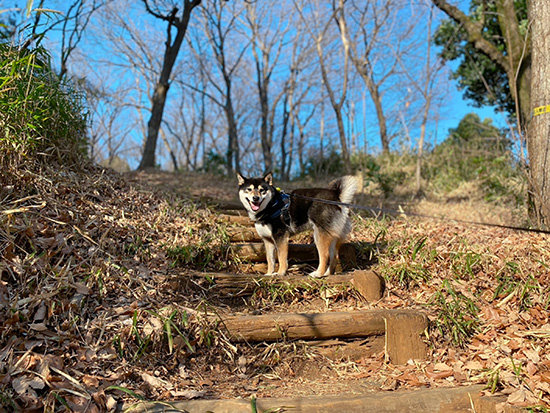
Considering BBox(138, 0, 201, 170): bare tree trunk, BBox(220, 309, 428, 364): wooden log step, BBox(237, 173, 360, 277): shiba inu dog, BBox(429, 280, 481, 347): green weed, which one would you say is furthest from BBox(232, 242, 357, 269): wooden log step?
BBox(138, 0, 201, 170): bare tree trunk

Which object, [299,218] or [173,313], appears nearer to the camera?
[173,313]

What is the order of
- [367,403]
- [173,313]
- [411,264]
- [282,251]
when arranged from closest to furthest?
[367,403]
[173,313]
[411,264]
[282,251]

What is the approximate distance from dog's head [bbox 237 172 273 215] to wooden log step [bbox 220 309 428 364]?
4.22 ft

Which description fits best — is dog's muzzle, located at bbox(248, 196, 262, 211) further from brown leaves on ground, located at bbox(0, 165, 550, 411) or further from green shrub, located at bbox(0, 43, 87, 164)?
green shrub, located at bbox(0, 43, 87, 164)

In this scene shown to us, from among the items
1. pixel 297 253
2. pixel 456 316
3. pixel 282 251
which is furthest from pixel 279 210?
pixel 456 316

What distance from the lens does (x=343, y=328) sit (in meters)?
2.79

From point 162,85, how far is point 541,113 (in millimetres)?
7835

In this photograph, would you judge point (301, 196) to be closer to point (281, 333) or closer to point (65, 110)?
point (281, 333)

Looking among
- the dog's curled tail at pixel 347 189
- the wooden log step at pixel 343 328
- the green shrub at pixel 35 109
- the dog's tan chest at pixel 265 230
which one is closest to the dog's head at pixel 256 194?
the dog's tan chest at pixel 265 230

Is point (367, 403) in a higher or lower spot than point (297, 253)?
lower

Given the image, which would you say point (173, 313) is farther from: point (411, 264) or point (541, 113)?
point (541, 113)

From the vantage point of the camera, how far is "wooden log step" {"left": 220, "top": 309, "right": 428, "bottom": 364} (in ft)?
8.86

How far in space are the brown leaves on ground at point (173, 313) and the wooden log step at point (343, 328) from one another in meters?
0.08

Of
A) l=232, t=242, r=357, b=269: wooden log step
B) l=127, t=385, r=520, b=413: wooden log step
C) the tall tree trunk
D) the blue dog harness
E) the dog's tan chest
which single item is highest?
the tall tree trunk
